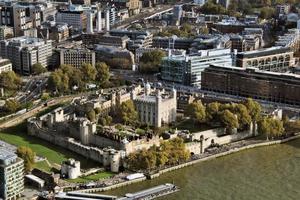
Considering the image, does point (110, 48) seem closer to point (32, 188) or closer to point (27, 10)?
point (27, 10)

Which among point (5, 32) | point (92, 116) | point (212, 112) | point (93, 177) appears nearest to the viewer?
point (93, 177)

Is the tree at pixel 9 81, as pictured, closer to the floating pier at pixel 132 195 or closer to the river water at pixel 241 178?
the river water at pixel 241 178

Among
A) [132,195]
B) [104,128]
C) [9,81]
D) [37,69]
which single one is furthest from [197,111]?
[37,69]

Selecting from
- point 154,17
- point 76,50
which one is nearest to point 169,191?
point 76,50

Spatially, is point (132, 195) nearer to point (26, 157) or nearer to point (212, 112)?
point (26, 157)

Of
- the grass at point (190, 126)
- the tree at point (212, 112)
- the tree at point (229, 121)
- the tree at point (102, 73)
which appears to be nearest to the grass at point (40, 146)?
the grass at point (190, 126)

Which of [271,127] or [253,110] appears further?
[253,110]

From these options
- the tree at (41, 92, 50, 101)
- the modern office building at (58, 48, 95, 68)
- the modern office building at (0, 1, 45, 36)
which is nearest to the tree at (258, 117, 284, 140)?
the tree at (41, 92, 50, 101)
